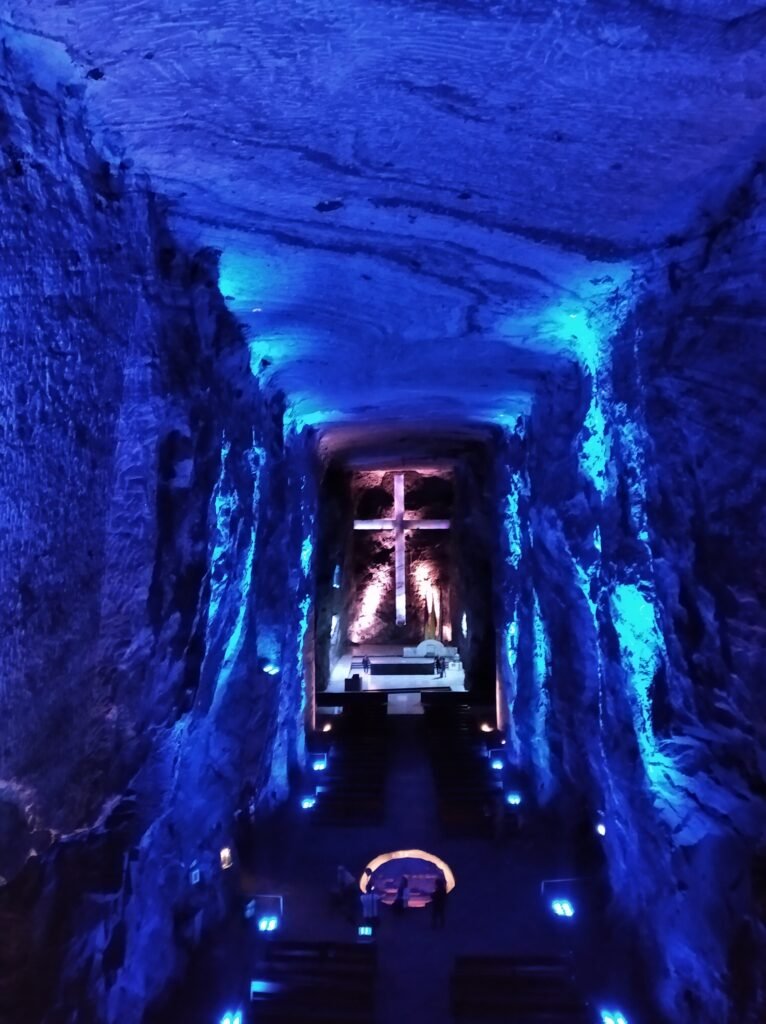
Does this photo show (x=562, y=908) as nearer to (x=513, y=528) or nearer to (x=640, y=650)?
(x=640, y=650)

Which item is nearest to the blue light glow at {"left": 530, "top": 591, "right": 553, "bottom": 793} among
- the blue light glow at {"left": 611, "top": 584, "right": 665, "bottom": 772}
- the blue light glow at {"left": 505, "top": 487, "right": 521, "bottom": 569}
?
the blue light glow at {"left": 505, "top": 487, "right": 521, "bottom": 569}

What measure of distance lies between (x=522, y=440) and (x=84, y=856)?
245 inches

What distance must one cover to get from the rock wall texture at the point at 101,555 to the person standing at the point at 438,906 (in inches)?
92.9

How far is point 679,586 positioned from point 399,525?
12904 millimetres

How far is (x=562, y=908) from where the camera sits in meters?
6.93

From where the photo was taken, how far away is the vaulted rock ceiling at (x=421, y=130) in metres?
2.15

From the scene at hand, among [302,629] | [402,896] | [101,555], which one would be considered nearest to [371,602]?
[302,629]

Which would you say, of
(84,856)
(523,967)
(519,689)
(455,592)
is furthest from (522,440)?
(455,592)

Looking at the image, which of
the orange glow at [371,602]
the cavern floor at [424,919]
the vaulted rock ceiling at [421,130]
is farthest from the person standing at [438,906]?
the orange glow at [371,602]

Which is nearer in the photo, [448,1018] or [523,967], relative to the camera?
[448,1018]

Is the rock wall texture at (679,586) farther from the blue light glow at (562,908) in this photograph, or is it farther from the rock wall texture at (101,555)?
the rock wall texture at (101,555)

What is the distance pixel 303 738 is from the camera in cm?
985

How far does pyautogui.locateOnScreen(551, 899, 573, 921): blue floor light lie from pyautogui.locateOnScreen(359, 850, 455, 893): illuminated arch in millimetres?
1107

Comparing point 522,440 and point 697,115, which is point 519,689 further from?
point 697,115
